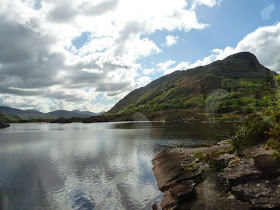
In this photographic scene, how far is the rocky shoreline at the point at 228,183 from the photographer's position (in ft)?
72.5

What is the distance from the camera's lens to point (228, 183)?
86.5ft

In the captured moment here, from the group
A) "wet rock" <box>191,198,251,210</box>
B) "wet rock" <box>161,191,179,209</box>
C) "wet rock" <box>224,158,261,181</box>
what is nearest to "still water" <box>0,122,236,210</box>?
"wet rock" <box>161,191,179,209</box>

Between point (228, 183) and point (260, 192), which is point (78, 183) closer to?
point (228, 183)

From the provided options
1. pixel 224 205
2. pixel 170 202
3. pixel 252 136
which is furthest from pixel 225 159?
pixel 170 202

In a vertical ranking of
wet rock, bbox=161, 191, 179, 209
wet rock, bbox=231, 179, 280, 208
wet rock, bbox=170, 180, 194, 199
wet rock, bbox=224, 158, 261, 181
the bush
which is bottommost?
wet rock, bbox=161, 191, 179, 209

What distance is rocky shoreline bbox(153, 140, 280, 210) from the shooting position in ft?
72.5

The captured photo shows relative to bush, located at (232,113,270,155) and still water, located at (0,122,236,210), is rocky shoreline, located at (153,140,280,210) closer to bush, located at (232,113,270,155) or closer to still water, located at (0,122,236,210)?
bush, located at (232,113,270,155)

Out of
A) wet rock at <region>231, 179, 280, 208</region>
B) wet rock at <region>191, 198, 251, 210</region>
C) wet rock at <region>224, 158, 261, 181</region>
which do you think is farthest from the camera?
wet rock at <region>224, 158, 261, 181</region>

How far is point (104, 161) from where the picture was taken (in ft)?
182

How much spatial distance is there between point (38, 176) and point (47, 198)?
42.6 ft

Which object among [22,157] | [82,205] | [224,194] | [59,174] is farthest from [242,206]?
[22,157]

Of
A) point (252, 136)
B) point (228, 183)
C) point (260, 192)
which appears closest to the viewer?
point (260, 192)

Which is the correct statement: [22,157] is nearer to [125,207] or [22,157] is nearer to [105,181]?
[105,181]

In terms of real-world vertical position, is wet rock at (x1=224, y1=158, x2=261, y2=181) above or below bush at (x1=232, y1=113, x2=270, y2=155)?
below
